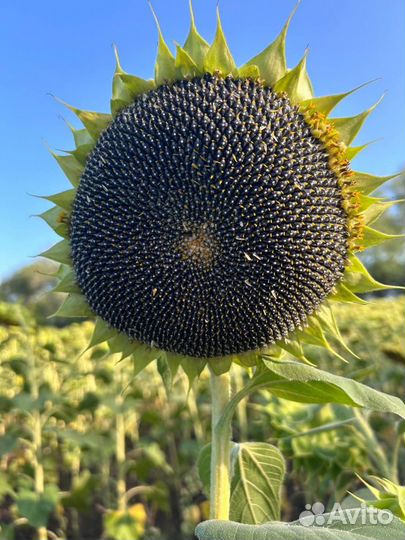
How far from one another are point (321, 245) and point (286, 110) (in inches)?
15.4

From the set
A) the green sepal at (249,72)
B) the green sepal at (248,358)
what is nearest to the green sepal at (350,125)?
the green sepal at (249,72)

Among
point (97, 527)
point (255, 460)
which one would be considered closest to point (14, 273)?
point (97, 527)

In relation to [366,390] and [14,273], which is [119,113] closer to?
[366,390]

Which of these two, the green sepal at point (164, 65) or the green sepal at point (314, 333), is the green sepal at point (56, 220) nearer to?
the green sepal at point (164, 65)

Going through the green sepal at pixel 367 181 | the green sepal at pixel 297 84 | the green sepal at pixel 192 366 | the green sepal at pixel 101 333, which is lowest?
the green sepal at pixel 192 366

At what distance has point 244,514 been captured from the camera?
175 centimetres

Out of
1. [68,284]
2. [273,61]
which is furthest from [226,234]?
[68,284]

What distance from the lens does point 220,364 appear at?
5.33 feet

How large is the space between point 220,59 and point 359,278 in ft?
2.48

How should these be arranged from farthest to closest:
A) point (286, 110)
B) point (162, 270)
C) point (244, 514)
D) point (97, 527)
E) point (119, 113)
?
1. point (97, 527)
2. point (244, 514)
3. point (119, 113)
4. point (286, 110)
5. point (162, 270)

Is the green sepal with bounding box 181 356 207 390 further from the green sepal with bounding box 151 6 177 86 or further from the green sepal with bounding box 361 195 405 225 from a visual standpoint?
the green sepal with bounding box 151 6 177 86

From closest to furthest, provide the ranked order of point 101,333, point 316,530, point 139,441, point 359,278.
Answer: point 316,530
point 359,278
point 101,333
point 139,441

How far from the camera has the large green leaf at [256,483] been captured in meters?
1.74

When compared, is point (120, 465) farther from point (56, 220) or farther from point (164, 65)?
point (164, 65)
